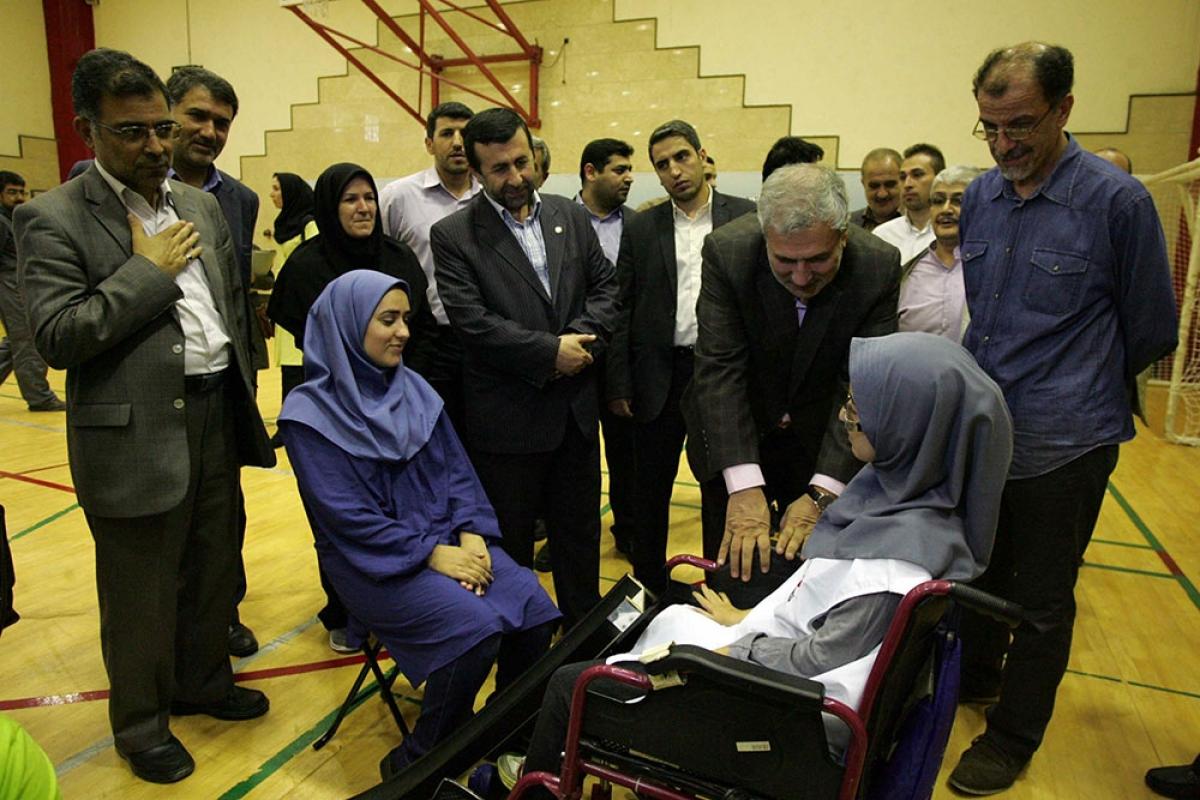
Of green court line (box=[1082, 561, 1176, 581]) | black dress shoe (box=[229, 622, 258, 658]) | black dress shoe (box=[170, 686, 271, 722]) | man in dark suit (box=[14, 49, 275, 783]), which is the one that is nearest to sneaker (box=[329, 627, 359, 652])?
black dress shoe (box=[229, 622, 258, 658])

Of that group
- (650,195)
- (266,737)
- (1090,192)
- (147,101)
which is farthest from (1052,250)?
(650,195)

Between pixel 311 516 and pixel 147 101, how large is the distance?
3.57 feet

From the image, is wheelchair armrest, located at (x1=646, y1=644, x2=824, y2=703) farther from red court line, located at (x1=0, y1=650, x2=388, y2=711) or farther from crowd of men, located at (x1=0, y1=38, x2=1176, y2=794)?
red court line, located at (x1=0, y1=650, x2=388, y2=711)

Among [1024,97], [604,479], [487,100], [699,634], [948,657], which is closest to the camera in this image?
[948,657]

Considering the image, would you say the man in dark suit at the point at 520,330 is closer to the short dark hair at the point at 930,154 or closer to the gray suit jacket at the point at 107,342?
the gray suit jacket at the point at 107,342

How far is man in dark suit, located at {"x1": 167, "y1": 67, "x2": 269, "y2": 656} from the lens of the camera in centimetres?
252

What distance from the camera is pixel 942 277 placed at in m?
2.79

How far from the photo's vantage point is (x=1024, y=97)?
1828 mm

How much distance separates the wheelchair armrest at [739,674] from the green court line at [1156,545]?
2.98m

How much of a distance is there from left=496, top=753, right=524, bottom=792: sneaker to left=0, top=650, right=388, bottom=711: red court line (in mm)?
1050

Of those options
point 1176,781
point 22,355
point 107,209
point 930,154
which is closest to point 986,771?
point 1176,781

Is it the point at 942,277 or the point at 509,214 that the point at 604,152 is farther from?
the point at 942,277

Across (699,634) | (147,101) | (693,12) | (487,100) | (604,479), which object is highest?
(693,12)

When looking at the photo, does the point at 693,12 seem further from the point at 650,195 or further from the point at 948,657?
the point at 948,657
